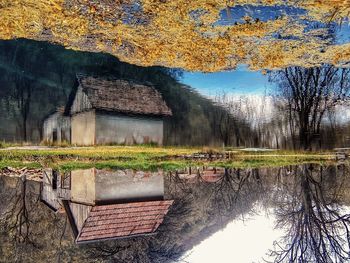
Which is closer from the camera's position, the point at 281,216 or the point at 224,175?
the point at 281,216

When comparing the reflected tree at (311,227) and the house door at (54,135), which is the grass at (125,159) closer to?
the house door at (54,135)

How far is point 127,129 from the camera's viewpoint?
981 centimetres

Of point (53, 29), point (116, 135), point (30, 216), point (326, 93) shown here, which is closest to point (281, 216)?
point (30, 216)

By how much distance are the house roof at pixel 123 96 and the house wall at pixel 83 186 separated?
297cm

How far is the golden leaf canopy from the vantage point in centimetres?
779

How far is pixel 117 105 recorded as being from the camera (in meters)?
9.64

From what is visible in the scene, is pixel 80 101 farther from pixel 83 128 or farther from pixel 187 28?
pixel 187 28

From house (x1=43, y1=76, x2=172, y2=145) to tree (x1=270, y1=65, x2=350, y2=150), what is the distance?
347cm

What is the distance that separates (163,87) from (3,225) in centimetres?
598

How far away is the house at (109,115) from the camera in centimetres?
934

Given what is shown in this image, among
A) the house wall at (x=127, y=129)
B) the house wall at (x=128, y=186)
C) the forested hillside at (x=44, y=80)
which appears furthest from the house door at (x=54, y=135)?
the house wall at (x=128, y=186)

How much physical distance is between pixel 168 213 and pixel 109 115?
15.2ft

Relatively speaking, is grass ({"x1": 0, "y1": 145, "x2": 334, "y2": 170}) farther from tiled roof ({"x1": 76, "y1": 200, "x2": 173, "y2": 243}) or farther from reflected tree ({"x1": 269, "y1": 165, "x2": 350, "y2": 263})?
reflected tree ({"x1": 269, "y1": 165, "x2": 350, "y2": 263})

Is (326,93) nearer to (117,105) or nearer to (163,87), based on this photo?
(163,87)
